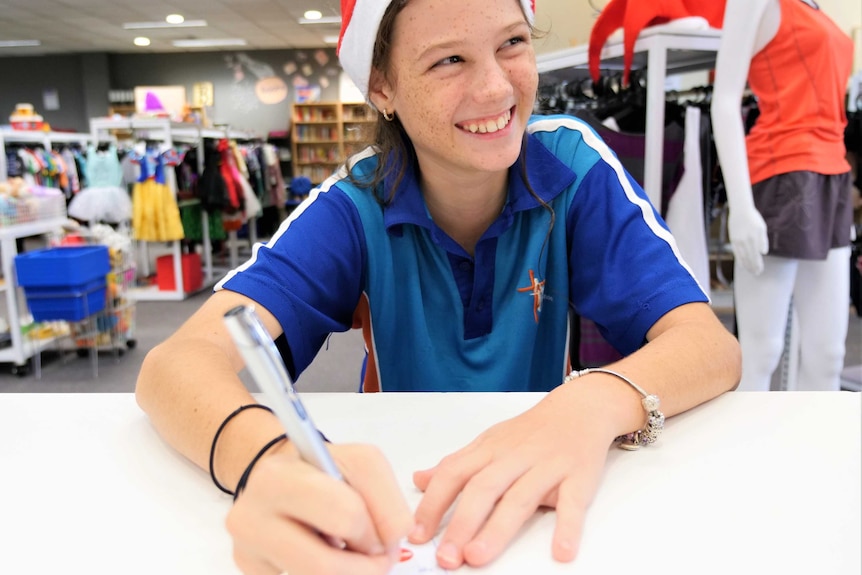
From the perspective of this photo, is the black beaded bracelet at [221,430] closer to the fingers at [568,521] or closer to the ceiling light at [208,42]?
the fingers at [568,521]

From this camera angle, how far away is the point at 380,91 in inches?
39.8

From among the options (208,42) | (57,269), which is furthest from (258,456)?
(208,42)

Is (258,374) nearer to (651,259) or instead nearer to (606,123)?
(651,259)

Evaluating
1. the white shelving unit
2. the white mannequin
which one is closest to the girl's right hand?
the white mannequin

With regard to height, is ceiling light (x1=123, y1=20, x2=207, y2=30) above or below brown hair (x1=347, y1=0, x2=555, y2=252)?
above

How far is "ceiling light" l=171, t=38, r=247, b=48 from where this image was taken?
969 cm

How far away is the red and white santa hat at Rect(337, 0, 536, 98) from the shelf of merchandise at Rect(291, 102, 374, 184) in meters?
9.25

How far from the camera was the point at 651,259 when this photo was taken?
887 millimetres

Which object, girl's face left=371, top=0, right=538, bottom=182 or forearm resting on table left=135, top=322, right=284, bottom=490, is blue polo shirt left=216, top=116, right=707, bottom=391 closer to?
girl's face left=371, top=0, right=538, bottom=182

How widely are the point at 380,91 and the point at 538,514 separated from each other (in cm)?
72

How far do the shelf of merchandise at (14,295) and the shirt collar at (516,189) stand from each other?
2775 mm

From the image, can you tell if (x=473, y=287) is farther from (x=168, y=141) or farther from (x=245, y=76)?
(x=245, y=76)

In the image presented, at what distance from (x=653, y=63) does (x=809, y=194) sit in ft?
1.83

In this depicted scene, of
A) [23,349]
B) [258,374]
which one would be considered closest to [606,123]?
[258,374]
